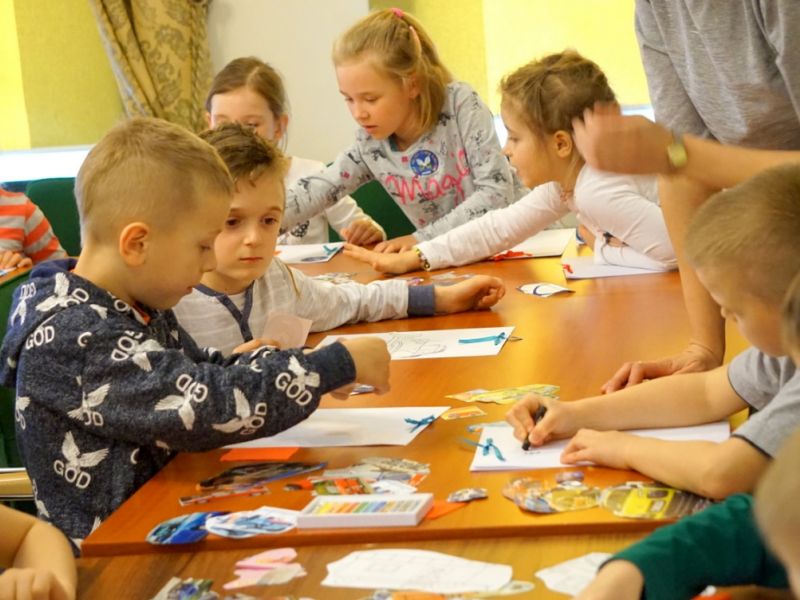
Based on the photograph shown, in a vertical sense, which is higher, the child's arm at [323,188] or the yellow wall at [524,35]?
the yellow wall at [524,35]

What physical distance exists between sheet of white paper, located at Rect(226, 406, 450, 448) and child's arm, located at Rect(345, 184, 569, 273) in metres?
1.18

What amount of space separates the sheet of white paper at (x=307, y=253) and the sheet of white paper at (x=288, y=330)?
104 centimetres

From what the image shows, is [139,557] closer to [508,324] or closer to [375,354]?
[375,354]

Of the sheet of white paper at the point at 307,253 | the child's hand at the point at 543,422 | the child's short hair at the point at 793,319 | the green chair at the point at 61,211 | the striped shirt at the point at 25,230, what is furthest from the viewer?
the green chair at the point at 61,211

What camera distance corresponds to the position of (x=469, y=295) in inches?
94.0

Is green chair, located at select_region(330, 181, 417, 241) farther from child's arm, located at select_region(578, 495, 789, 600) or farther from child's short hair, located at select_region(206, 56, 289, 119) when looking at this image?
child's arm, located at select_region(578, 495, 789, 600)

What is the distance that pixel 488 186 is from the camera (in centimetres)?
327

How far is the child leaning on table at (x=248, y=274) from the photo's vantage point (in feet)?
6.84

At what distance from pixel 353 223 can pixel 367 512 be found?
2.16 meters

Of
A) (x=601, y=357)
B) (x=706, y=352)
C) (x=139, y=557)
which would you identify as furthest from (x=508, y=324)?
(x=139, y=557)

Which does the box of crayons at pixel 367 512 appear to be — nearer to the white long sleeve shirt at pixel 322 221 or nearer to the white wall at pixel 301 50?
the white long sleeve shirt at pixel 322 221

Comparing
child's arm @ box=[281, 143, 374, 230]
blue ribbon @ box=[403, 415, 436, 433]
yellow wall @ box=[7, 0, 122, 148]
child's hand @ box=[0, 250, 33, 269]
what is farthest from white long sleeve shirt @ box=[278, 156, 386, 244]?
blue ribbon @ box=[403, 415, 436, 433]

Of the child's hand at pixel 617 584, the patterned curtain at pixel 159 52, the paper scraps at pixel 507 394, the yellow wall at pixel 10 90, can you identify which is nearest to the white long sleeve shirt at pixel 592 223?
the paper scraps at pixel 507 394

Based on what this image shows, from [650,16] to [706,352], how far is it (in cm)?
55
